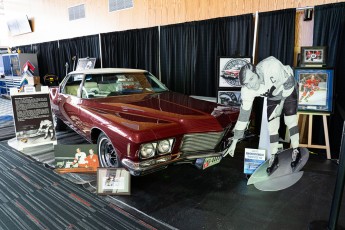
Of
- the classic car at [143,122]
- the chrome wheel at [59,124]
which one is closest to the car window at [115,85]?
the classic car at [143,122]

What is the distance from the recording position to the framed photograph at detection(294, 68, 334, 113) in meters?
3.53

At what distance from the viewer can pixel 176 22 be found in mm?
5527

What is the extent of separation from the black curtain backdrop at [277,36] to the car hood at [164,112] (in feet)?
6.09

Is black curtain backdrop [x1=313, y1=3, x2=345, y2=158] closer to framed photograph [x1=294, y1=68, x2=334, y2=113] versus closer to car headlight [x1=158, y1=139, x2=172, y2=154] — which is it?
framed photograph [x1=294, y1=68, x2=334, y2=113]

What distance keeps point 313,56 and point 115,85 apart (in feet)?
9.34

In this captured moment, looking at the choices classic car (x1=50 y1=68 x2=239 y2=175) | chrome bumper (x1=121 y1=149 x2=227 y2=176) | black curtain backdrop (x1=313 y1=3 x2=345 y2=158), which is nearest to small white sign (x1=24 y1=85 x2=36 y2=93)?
classic car (x1=50 y1=68 x2=239 y2=175)

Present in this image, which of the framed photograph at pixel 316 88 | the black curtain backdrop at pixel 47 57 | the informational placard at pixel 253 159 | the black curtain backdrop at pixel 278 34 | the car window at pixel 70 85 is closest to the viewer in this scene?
the informational placard at pixel 253 159

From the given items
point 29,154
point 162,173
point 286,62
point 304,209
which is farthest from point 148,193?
point 286,62

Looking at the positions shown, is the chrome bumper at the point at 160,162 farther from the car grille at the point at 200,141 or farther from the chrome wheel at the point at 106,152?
the chrome wheel at the point at 106,152

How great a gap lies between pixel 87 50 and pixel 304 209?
23.6ft

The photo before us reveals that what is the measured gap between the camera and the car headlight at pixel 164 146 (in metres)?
2.39

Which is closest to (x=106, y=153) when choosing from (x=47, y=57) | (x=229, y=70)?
(x=229, y=70)

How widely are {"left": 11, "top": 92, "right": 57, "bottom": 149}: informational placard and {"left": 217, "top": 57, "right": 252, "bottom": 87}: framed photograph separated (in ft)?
9.44

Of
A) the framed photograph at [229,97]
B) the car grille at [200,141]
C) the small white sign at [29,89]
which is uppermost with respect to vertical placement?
the small white sign at [29,89]
